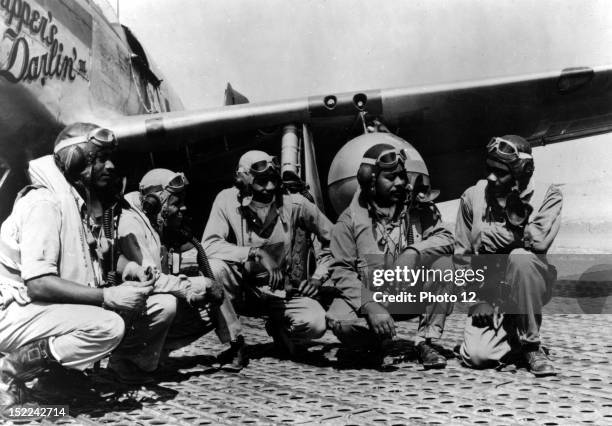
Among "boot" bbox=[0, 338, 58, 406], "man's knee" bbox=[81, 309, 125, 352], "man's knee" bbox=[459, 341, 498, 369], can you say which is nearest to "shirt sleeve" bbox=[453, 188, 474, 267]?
"man's knee" bbox=[459, 341, 498, 369]

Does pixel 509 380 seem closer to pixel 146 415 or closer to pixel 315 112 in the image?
pixel 146 415

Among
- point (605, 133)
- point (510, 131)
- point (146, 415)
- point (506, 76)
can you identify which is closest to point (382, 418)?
point (146, 415)

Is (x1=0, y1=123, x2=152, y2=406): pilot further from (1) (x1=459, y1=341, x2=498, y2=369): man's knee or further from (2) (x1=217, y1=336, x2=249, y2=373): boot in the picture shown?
(1) (x1=459, y1=341, x2=498, y2=369): man's knee

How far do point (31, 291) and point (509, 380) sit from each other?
219 cm

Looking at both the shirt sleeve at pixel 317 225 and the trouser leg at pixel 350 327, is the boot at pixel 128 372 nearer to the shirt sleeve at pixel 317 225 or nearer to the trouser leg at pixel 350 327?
the trouser leg at pixel 350 327

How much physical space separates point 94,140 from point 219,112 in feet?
9.92

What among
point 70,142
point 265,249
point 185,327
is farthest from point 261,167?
point 70,142

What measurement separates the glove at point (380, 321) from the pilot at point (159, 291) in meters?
0.76

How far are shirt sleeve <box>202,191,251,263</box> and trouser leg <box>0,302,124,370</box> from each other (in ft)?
3.46

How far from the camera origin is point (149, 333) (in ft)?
8.93

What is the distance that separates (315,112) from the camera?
5570 mm

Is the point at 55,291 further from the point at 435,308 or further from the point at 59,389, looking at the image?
the point at 435,308

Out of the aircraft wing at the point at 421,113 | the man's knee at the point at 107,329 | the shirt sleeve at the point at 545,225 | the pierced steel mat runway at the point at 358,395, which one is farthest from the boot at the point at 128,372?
the aircraft wing at the point at 421,113

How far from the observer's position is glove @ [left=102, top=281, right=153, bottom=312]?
7.56 feet
